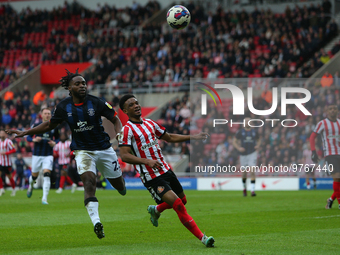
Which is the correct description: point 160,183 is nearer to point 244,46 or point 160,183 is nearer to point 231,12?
point 244,46

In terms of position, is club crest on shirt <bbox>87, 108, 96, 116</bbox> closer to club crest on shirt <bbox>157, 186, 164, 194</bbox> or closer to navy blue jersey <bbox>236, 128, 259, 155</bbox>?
club crest on shirt <bbox>157, 186, 164, 194</bbox>

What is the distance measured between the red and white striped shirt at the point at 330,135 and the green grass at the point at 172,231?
1.43m

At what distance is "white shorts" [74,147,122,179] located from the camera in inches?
305

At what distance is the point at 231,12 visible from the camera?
3500 cm

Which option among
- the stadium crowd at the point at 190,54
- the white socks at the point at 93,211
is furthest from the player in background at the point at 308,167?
the white socks at the point at 93,211

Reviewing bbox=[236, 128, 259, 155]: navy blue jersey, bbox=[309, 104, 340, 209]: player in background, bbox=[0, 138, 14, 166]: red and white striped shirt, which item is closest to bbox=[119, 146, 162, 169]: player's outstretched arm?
bbox=[309, 104, 340, 209]: player in background

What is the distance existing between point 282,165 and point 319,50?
9.78 m

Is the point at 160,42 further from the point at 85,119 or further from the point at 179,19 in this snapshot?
the point at 85,119

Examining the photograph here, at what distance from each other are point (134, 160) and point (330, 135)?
6.84 meters

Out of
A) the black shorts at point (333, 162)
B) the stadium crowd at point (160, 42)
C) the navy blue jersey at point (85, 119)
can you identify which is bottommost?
the black shorts at point (333, 162)

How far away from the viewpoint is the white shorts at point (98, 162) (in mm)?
7750

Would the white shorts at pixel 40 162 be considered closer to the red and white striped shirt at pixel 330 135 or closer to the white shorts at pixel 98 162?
the white shorts at pixel 98 162

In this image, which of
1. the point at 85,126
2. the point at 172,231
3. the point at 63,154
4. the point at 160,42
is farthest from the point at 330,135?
the point at 160,42

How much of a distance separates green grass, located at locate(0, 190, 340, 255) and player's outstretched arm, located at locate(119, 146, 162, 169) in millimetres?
1090
